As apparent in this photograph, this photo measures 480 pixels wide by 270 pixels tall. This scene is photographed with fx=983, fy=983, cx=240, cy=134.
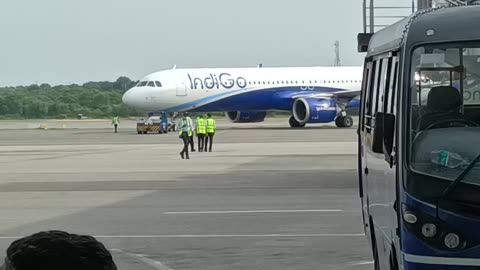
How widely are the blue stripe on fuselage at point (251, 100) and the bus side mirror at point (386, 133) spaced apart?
50.9 m

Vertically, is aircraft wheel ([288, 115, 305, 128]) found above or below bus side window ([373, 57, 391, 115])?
below

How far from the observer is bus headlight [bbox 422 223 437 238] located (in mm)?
6203

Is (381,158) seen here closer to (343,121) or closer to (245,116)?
(343,121)

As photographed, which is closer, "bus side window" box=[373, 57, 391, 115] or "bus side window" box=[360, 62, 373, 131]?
"bus side window" box=[373, 57, 391, 115]

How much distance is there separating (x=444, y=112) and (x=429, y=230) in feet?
3.52

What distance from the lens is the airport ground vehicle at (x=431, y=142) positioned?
6.17m

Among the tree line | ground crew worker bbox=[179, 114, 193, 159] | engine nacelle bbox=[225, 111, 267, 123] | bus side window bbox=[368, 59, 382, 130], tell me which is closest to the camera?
bus side window bbox=[368, 59, 382, 130]

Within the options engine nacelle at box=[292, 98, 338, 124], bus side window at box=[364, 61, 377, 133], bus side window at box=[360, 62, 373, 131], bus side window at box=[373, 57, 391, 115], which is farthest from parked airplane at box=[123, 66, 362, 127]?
bus side window at box=[373, 57, 391, 115]

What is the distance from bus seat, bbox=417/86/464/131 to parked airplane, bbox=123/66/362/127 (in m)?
49.2

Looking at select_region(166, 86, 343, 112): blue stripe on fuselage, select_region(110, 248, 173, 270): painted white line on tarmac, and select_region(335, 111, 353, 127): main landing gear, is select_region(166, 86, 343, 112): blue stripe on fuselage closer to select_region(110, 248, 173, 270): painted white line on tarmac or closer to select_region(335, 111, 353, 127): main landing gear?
select_region(335, 111, 353, 127): main landing gear

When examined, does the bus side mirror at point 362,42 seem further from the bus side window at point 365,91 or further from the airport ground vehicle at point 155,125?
the airport ground vehicle at point 155,125

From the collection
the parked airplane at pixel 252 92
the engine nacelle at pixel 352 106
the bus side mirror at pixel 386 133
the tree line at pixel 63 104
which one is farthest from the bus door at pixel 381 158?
the tree line at pixel 63 104

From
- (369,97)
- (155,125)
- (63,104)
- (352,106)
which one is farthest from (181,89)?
(63,104)

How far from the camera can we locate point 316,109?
56.3 m
